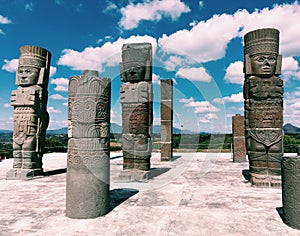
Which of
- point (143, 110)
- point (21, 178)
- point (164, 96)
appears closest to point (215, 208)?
point (143, 110)

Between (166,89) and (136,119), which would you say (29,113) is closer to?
(136,119)

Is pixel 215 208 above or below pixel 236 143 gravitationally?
below

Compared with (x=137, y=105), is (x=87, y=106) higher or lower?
lower

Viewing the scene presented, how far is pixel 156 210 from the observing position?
16.9ft

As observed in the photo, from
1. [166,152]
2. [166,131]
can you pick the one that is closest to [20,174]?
[166,152]

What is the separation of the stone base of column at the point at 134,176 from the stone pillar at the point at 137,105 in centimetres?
17

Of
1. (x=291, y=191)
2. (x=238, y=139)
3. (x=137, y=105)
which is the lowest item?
(x=291, y=191)

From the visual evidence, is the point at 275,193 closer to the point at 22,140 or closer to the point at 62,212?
the point at 62,212

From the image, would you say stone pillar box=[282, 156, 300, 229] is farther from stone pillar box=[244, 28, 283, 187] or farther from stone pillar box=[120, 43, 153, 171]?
stone pillar box=[120, 43, 153, 171]

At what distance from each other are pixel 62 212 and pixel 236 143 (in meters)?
10.7

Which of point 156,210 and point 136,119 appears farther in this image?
point 136,119

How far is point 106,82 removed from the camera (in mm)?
5250

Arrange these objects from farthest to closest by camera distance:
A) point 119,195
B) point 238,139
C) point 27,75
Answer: point 238,139
point 27,75
point 119,195

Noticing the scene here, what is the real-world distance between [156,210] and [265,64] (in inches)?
222
